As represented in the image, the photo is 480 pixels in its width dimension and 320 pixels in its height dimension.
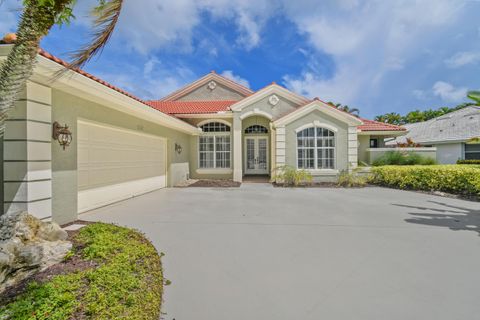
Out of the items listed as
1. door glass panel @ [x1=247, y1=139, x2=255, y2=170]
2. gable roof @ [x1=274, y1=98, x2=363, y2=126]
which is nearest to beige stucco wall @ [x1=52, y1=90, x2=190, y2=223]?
gable roof @ [x1=274, y1=98, x2=363, y2=126]

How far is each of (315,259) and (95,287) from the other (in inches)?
137

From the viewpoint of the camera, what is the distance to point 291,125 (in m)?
13.3

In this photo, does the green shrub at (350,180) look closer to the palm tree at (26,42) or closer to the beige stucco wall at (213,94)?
the beige stucco wall at (213,94)

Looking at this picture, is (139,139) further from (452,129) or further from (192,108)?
(452,129)

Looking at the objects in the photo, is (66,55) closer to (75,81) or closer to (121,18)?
(121,18)

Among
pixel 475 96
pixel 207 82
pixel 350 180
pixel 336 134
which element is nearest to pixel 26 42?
pixel 475 96

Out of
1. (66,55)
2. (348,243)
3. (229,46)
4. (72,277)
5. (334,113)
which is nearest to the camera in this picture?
(72,277)

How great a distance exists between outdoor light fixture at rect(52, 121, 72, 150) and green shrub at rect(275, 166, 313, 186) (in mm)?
10250

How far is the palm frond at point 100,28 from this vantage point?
3.06 metres

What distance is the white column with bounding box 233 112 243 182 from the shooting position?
14.2 meters

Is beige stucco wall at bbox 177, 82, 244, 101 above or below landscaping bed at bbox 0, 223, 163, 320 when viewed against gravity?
above

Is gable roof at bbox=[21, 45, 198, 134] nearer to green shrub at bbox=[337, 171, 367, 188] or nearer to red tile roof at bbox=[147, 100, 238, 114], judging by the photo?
red tile roof at bbox=[147, 100, 238, 114]

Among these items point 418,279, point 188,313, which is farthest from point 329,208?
point 188,313

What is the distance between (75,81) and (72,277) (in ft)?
14.9
